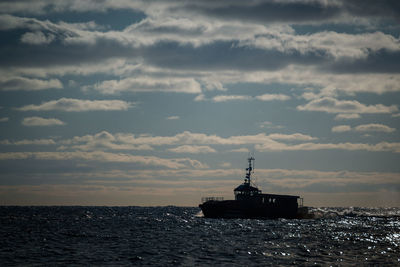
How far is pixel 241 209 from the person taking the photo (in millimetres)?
97625

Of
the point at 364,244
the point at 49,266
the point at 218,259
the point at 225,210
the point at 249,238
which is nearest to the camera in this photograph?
the point at 49,266

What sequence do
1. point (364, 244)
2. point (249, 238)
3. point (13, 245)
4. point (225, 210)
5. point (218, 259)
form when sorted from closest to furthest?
1. point (218, 259)
2. point (13, 245)
3. point (364, 244)
4. point (249, 238)
5. point (225, 210)

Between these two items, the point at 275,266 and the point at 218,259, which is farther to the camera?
the point at 218,259

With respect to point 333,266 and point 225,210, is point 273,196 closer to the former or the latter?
point 225,210

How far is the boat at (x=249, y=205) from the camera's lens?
97.4 metres

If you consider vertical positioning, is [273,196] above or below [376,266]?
above

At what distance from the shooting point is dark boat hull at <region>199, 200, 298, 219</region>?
97.2 metres

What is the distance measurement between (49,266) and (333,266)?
19.7 metres

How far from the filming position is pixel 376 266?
37.9 m

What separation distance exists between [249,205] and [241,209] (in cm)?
167

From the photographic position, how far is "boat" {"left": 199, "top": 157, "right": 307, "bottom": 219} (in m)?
97.4

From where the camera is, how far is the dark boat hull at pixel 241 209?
97.2 m

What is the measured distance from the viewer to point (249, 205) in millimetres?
97312

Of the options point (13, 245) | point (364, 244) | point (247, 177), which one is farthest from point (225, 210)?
point (13, 245)
